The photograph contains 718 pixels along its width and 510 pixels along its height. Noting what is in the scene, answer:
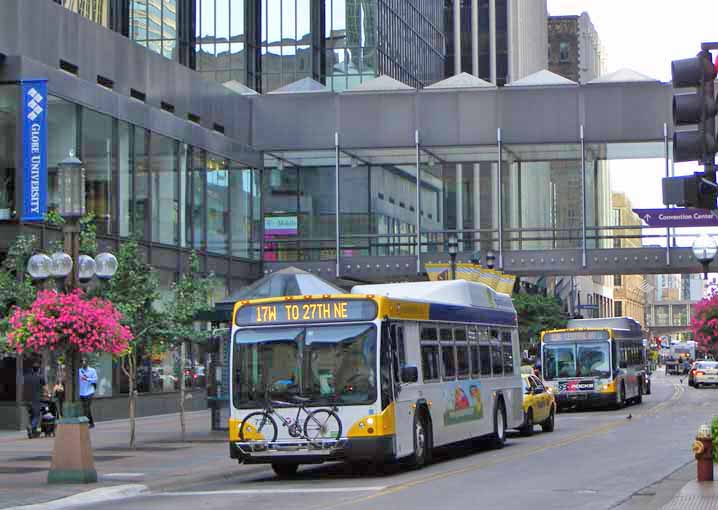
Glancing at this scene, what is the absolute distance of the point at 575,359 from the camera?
46281 mm

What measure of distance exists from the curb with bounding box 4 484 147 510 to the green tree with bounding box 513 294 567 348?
46681 mm

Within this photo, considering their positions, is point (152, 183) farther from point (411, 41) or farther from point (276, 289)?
point (411, 41)

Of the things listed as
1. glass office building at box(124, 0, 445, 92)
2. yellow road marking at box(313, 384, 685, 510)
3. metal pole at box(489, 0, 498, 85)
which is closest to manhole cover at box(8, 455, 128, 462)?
yellow road marking at box(313, 384, 685, 510)

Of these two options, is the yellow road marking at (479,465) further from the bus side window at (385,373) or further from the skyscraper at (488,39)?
the skyscraper at (488,39)

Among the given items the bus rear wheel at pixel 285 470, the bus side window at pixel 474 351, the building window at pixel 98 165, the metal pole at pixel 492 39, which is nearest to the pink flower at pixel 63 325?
the bus rear wheel at pixel 285 470

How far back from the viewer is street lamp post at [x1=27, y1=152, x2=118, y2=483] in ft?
65.4

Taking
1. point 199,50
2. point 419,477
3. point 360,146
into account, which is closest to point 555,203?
point 199,50

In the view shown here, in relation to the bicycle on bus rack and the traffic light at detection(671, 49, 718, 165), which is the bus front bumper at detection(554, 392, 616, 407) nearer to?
the bicycle on bus rack

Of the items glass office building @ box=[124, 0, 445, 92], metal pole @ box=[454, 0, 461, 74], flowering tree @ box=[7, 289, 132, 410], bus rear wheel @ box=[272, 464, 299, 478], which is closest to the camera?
flowering tree @ box=[7, 289, 132, 410]

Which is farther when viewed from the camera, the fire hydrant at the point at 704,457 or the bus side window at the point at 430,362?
the bus side window at the point at 430,362

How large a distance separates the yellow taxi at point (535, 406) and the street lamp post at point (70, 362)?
13.6m

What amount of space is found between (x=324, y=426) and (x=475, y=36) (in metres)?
Result: 119

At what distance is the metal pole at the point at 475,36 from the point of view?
444 ft

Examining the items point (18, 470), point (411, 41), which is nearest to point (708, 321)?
point (411, 41)
